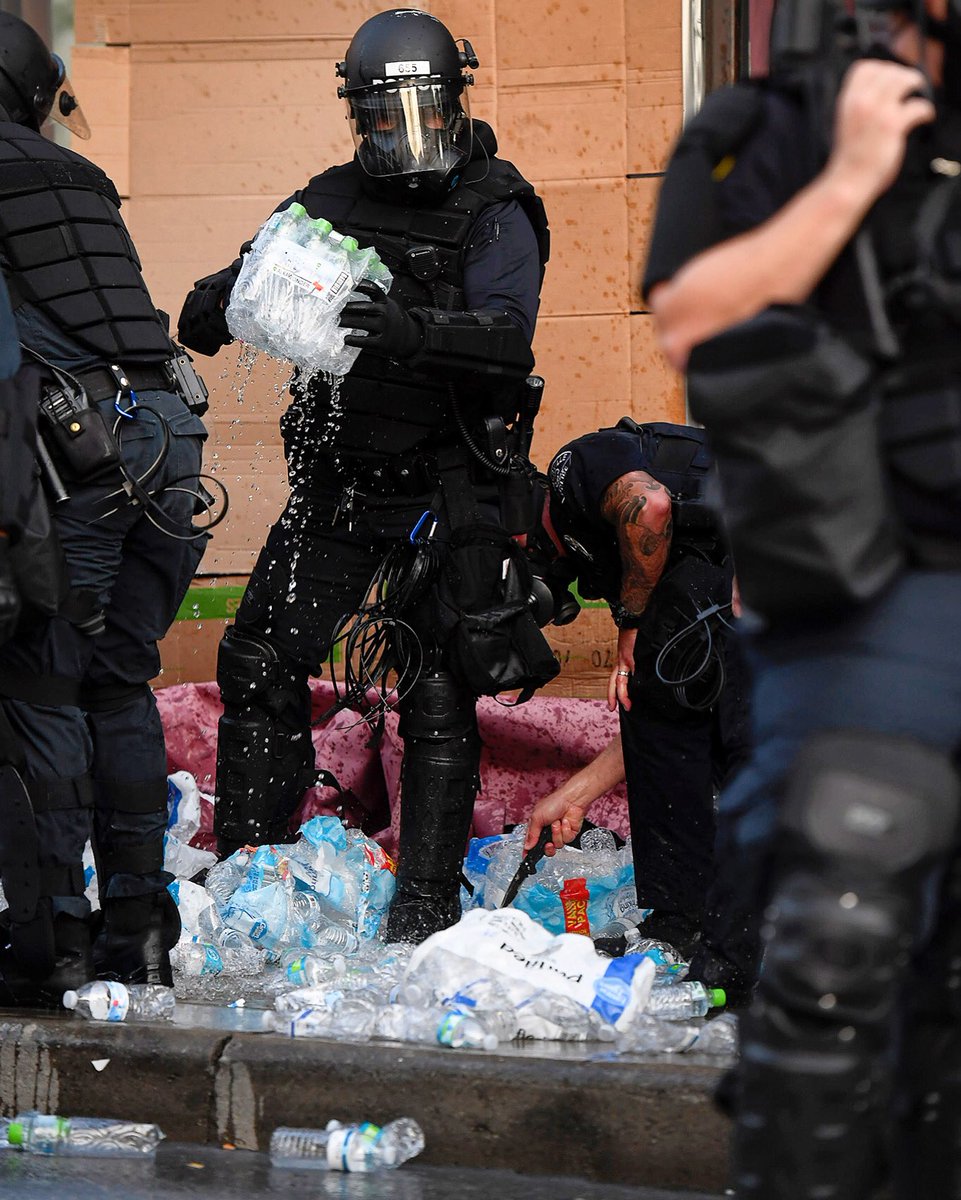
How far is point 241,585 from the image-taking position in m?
6.66

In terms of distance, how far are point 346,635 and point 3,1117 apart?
1745 millimetres

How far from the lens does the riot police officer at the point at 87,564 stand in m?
3.85

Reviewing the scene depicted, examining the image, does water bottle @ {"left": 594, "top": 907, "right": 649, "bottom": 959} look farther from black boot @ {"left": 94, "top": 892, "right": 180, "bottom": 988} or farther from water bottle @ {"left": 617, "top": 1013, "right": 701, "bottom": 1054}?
black boot @ {"left": 94, "top": 892, "right": 180, "bottom": 988}

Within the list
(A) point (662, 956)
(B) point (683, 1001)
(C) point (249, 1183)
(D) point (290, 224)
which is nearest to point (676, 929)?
(A) point (662, 956)

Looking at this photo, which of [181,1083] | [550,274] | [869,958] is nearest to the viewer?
[869,958]

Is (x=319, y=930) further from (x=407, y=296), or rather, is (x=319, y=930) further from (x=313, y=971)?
(x=407, y=296)

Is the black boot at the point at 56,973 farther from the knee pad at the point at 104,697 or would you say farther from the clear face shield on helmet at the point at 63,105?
the clear face shield on helmet at the point at 63,105

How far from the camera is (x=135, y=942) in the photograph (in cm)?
411

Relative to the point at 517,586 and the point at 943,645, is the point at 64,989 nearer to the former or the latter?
the point at 517,586

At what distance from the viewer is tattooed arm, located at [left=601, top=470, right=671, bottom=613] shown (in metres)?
4.50

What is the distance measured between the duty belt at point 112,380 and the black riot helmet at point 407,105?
958 mm

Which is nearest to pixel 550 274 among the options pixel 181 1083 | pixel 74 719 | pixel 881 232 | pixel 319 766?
pixel 319 766

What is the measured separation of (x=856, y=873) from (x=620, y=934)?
3.04 meters

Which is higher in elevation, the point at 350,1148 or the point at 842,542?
the point at 842,542
